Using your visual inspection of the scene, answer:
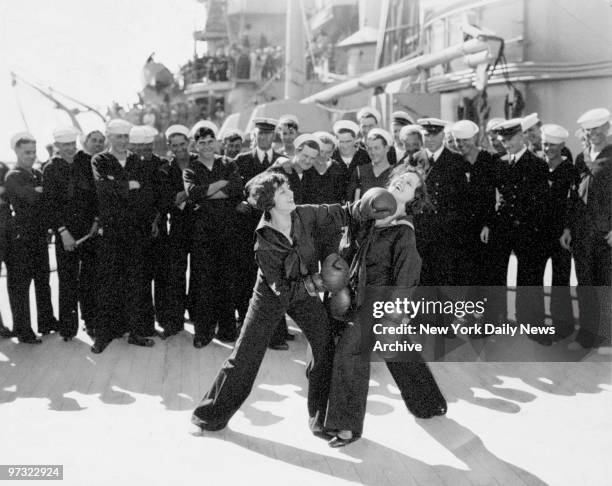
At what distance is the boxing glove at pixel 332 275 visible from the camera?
3250 millimetres

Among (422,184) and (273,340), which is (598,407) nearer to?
(422,184)

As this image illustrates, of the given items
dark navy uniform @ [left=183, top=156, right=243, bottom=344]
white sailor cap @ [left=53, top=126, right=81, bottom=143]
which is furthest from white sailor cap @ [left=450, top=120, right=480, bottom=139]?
white sailor cap @ [left=53, top=126, right=81, bottom=143]

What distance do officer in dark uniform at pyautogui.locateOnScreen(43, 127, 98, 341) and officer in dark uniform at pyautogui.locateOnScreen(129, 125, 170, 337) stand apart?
1.35ft

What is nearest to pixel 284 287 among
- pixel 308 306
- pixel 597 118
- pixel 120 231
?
pixel 308 306

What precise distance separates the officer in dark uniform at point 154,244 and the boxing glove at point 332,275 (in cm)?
236

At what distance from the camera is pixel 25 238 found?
5348mm

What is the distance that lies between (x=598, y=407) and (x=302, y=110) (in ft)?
28.8

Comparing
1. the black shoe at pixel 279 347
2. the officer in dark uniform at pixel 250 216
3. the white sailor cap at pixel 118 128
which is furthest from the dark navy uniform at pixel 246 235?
the white sailor cap at pixel 118 128

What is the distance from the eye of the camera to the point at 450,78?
483 inches

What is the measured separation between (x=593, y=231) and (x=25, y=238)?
13.5ft

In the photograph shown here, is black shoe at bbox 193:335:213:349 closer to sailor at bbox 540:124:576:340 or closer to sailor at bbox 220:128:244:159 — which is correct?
sailor at bbox 220:128:244:159

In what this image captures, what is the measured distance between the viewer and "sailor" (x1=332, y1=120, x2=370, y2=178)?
5.64 meters

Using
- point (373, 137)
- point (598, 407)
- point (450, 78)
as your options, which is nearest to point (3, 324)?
point (373, 137)

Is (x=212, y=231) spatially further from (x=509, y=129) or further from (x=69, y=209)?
(x=509, y=129)
